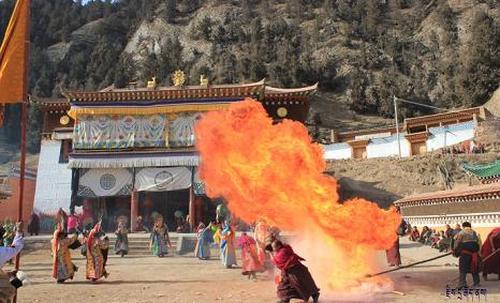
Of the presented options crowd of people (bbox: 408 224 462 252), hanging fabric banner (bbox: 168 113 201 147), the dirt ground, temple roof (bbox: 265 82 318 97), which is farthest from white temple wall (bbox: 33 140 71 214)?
crowd of people (bbox: 408 224 462 252)

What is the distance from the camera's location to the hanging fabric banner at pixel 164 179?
26.9m

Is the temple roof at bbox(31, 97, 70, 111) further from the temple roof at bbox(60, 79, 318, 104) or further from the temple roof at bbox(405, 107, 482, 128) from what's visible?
the temple roof at bbox(405, 107, 482, 128)

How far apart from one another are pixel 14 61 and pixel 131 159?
66.2ft

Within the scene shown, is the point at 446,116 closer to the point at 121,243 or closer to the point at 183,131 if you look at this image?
the point at 183,131

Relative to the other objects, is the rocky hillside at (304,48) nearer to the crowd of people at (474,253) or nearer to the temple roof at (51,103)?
the temple roof at (51,103)

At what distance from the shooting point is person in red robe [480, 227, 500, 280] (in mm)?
10609

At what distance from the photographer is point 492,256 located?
10656mm

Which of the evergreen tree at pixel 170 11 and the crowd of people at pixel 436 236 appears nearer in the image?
the crowd of people at pixel 436 236

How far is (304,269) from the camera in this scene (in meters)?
8.02

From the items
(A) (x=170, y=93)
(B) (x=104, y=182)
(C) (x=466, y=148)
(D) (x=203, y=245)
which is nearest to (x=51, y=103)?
(B) (x=104, y=182)

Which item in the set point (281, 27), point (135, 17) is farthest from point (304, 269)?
point (135, 17)

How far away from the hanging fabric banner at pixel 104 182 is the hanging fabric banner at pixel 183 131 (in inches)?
127

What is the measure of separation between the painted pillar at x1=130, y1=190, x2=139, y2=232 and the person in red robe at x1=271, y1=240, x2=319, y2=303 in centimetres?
1985

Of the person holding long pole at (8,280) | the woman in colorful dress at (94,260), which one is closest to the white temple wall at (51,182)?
the woman in colorful dress at (94,260)
